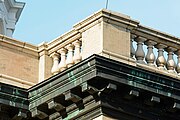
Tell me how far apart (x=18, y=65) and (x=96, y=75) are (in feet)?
13.2

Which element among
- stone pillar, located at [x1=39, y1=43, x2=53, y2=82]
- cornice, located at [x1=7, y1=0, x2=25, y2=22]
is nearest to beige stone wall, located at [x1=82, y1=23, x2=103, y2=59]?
stone pillar, located at [x1=39, y1=43, x2=53, y2=82]

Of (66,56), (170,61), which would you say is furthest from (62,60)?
(170,61)

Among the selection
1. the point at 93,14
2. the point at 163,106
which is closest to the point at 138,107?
the point at 163,106

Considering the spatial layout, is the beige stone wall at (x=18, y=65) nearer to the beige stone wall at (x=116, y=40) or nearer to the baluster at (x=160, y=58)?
the beige stone wall at (x=116, y=40)

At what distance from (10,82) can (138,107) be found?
4.00 meters

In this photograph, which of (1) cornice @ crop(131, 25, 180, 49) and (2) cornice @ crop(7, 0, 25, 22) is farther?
(2) cornice @ crop(7, 0, 25, 22)

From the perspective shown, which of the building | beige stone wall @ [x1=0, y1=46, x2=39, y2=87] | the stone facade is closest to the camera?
the building

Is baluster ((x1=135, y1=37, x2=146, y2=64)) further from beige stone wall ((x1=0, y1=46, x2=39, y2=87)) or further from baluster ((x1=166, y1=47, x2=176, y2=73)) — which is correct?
beige stone wall ((x1=0, y1=46, x2=39, y2=87))

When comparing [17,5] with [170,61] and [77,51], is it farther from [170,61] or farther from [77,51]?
[170,61]

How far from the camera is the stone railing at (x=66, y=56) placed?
35.4 meters

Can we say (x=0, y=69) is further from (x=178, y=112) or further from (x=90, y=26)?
(x=178, y=112)

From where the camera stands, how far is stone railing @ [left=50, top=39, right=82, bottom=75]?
35.4 metres

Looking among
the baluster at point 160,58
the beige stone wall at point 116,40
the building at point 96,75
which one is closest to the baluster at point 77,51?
the building at point 96,75

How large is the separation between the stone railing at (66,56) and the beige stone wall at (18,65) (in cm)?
65
